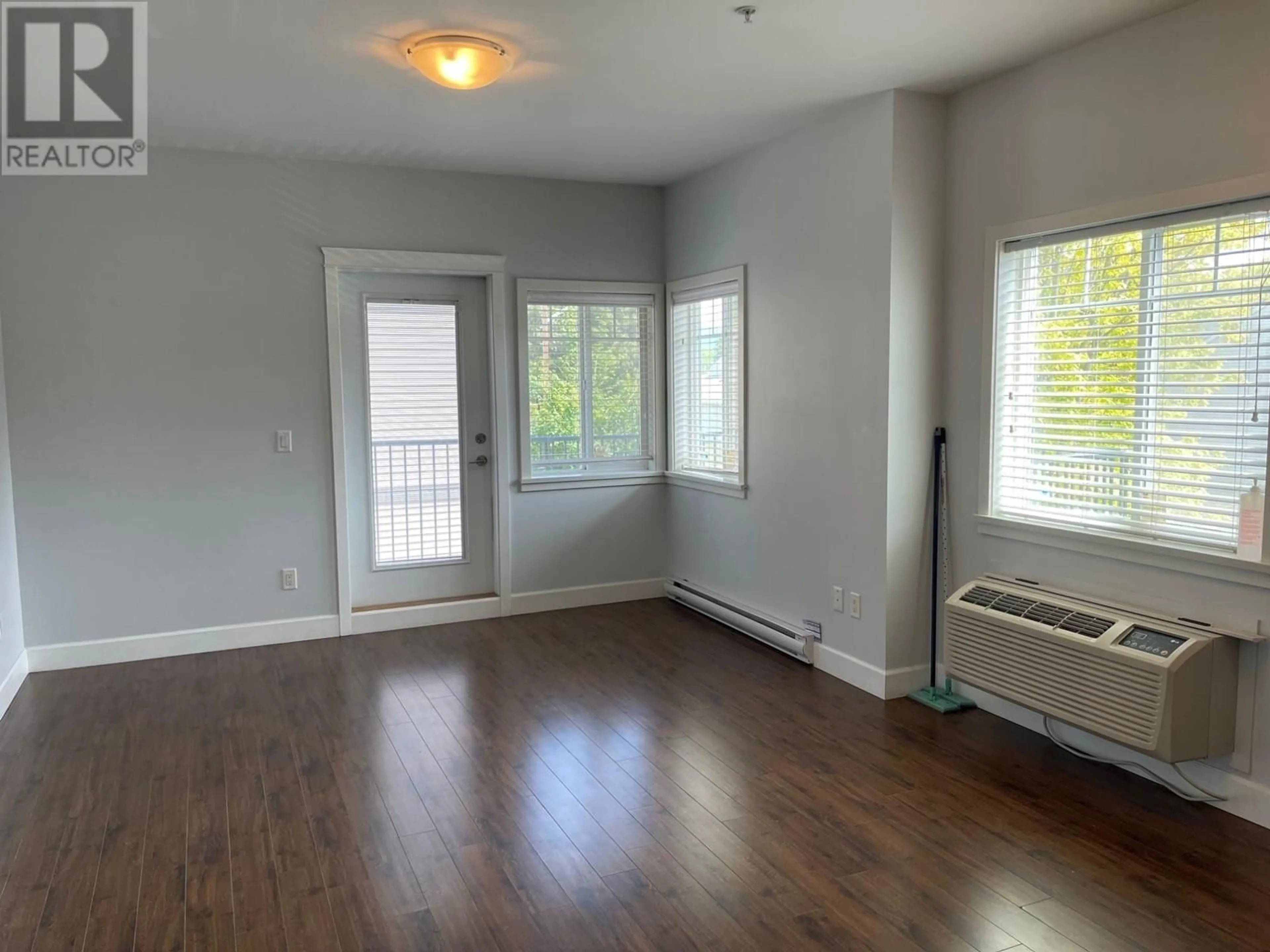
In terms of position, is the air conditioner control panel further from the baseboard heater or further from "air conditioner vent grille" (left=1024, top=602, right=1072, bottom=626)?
the baseboard heater

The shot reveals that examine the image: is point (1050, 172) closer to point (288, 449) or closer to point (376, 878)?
point (376, 878)

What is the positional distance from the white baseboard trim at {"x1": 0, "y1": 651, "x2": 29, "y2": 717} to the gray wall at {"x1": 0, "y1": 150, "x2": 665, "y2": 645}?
155mm

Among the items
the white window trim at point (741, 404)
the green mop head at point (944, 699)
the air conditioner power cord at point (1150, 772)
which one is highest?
the white window trim at point (741, 404)

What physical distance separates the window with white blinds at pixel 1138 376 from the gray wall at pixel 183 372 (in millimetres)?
3062

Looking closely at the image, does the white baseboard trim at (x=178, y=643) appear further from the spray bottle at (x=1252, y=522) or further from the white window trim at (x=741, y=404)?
the spray bottle at (x=1252, y=522)

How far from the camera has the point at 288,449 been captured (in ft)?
15.7

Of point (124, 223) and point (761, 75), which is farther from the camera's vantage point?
point (124, 223)

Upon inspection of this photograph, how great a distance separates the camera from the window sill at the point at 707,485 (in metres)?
4.95

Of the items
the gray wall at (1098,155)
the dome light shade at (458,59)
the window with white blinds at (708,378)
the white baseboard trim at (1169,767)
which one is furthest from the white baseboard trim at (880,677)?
the dome light shade at (458,59)

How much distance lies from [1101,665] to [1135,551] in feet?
1.44

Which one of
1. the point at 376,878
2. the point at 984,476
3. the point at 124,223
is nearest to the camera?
the point at 376,878

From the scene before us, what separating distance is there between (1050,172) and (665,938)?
296 cm

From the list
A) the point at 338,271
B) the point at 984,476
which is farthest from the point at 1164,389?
the point at 338,271

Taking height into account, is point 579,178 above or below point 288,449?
above
